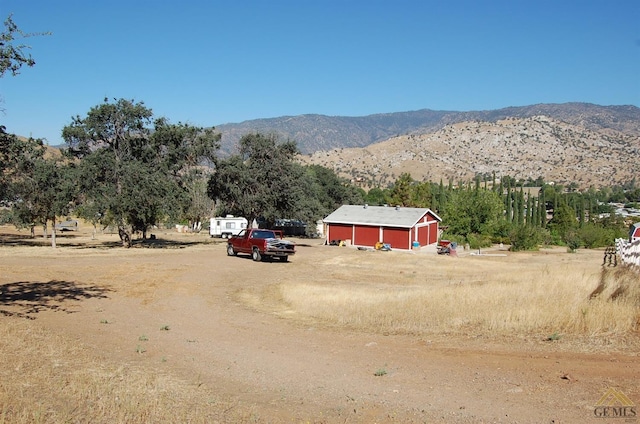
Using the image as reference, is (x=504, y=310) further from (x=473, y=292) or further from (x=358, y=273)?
(x=358, y=273)

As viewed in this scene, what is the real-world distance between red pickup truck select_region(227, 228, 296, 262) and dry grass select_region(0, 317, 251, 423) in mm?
23515

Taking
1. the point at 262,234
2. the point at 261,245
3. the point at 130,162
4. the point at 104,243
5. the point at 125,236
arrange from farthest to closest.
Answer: the point at 104,243 < the point at 125,236 < the point at 130,162 < the point at 262,234 < the point at 261,245

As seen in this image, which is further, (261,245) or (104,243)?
(104,243)

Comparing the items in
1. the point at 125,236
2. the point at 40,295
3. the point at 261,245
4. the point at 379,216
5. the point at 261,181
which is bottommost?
the point at 40,295

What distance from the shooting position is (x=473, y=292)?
18469 mm

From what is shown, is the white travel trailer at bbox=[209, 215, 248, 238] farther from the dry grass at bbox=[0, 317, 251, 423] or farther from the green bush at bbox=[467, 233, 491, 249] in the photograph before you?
the dry grass at bbox=[0, 317, 251, 423]

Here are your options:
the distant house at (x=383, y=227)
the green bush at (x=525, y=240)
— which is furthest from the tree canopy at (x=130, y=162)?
the green bush at (x=525, y=240)

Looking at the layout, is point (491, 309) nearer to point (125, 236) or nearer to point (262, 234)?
point (262, 234)

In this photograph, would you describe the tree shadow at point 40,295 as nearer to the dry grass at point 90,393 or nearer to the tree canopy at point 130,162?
the dry grass at point 90,393

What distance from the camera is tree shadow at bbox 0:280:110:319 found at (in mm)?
16969

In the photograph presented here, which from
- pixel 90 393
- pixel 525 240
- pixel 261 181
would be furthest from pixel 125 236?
pixel 525 240

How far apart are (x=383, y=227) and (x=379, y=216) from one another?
6.58 feet

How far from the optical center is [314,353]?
12.2 metres

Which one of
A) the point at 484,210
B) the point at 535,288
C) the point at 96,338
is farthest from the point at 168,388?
the point at 484,210
